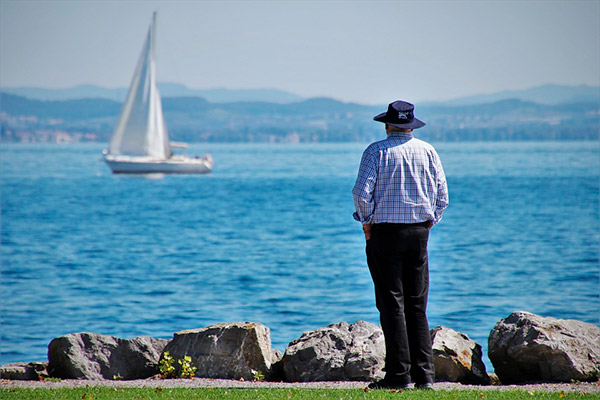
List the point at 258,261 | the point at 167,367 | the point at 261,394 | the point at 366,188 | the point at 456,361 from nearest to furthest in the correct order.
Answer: the point at 366,188
the point at 261,394
the point at 456,361
the point at 167,367
the point at 258,261

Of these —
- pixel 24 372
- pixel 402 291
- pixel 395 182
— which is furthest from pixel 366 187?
pixel 24 372

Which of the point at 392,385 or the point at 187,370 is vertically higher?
the point at 392,385

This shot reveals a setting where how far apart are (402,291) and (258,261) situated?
22.8 meters

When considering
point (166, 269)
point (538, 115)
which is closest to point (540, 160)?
point (538, 115)

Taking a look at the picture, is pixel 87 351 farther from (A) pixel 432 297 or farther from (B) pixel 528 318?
(A) pixel 432 297

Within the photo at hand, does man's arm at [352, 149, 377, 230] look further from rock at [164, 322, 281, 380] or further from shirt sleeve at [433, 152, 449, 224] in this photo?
rock at [164, 322, 281, 380]

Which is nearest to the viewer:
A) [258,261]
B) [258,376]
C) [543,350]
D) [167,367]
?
[543,350]

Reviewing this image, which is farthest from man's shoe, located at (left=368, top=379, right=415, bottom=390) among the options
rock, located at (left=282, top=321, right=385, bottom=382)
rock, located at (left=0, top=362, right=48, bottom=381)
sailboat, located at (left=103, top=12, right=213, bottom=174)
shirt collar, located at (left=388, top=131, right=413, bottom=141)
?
sailboat, located at (left=103, top=12, right=213, bottom=174)

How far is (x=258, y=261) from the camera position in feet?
→ 93.6

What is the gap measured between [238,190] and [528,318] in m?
61.4

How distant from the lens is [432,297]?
19938 millimetres

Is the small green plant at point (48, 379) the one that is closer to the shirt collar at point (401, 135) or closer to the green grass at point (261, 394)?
the green grass at point (261, 394)

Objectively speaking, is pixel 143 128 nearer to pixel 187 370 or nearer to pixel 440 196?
pixel 187 370

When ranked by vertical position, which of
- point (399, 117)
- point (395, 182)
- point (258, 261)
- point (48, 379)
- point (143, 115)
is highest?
point (143, 115)
